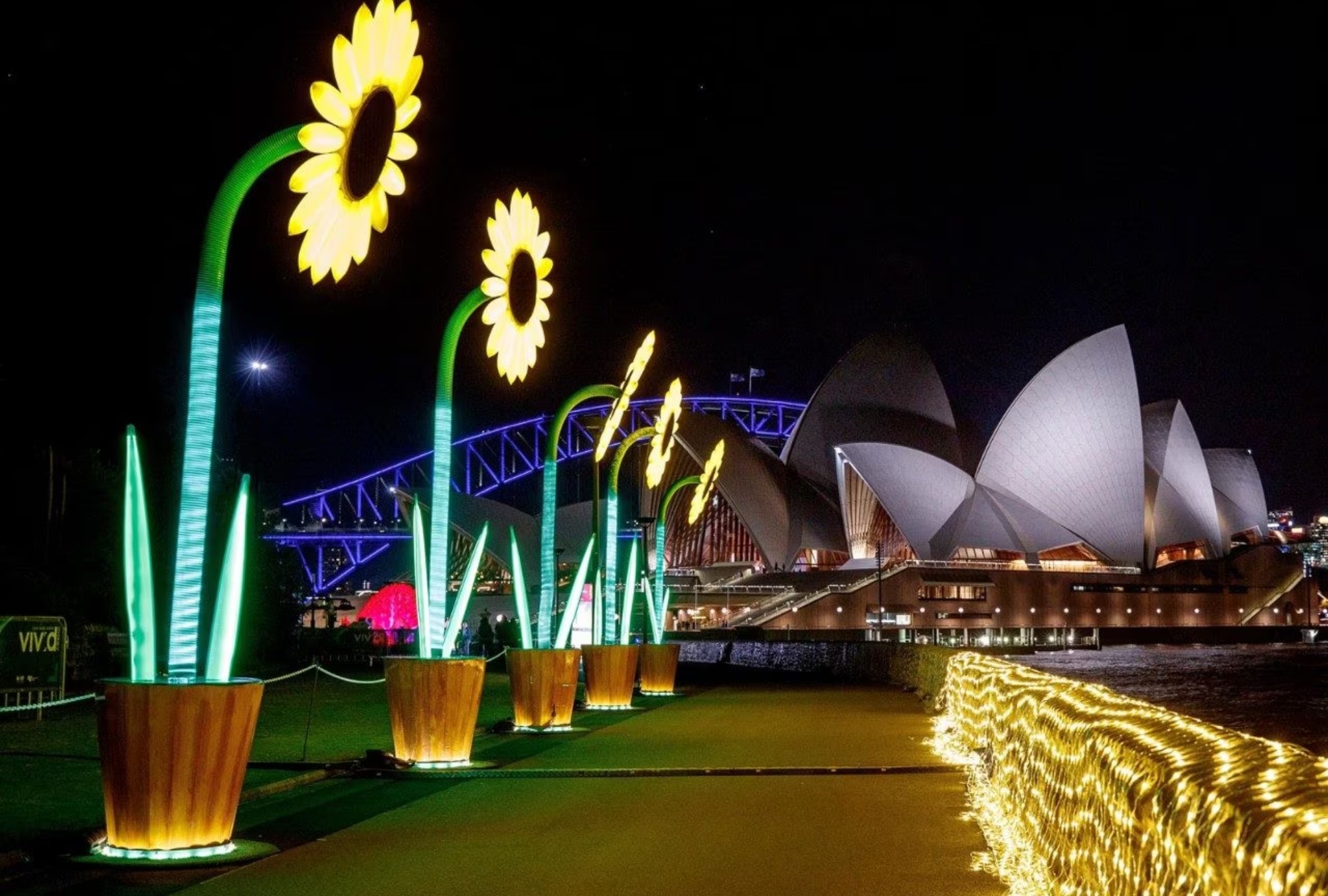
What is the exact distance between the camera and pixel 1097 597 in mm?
79188

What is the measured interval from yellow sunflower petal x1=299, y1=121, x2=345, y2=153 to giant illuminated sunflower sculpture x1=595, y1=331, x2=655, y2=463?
34.0ft

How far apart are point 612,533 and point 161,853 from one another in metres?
14.6

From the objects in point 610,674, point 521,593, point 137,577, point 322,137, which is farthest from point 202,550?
point 610,674

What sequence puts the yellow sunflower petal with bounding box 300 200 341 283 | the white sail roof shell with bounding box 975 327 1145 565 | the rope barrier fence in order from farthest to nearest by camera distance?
the white sail roof shell with bounding box 975 327 1145 565
the rope barrier fence
the yellow sunflower petal with bounding box 300 200 341 283

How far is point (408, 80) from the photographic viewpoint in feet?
25.0

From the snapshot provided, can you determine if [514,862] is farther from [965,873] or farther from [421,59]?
[421,59]

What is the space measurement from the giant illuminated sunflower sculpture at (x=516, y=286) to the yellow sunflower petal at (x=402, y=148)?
339cm

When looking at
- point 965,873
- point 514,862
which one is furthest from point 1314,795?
point 514,862

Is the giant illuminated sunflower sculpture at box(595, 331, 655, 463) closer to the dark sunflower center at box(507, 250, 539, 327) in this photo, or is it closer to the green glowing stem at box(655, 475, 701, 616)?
the dark sunflower center at box(507, 250, 539, 327)

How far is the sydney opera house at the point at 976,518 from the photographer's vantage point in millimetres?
72250

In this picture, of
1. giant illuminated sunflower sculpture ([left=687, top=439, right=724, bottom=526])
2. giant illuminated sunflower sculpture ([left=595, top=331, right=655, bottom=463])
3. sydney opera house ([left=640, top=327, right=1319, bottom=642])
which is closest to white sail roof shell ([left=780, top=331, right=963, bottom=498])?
sydney opera house ([left=640, top=327, right=1319, bottom=642])

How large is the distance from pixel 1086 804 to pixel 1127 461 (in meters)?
71.8

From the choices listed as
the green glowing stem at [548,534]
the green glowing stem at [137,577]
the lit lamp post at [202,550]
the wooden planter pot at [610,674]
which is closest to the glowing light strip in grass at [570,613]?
the green glowing stem at [548,534]

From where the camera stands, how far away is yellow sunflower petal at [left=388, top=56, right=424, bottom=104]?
7582mm
